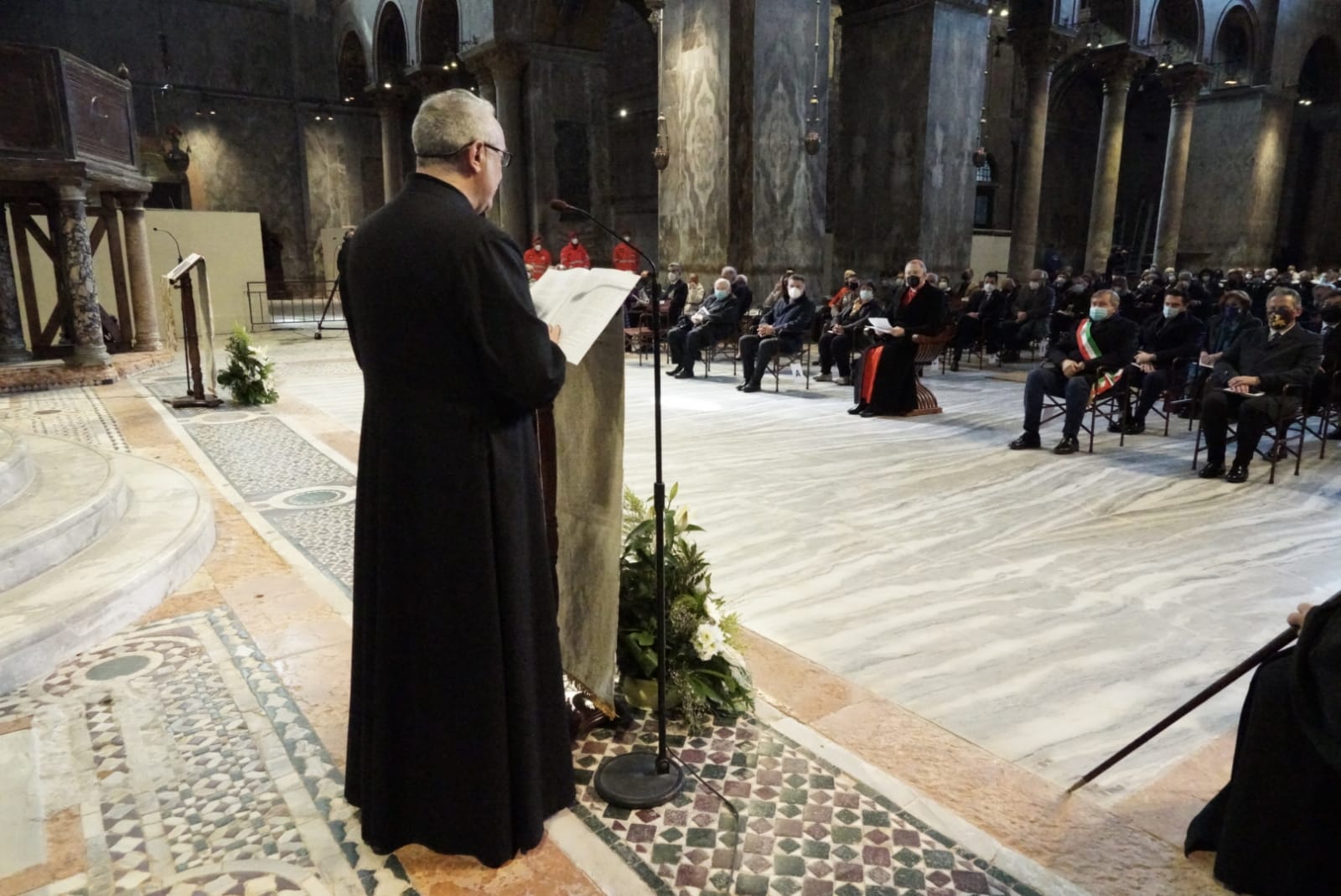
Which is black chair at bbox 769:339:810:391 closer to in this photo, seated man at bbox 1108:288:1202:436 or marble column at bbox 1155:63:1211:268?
seated man at bbox 1108:288:1202:436

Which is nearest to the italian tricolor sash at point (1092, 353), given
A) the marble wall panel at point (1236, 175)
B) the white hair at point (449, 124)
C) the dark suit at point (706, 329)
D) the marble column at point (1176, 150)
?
the dark suit at point (706, 329)

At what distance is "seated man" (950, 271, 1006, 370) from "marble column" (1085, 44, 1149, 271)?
8220mm

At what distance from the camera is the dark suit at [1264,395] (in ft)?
Result: 18.4

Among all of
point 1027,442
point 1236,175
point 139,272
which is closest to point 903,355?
point 1027,442

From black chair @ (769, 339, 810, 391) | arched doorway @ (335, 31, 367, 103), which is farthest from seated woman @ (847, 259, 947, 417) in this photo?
arched doorway @ (335, 31, 367, 103)

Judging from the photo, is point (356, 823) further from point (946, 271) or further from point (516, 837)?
point (946, 271)

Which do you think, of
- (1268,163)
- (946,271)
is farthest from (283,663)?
(1268,163)

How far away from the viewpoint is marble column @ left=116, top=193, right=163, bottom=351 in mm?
10609

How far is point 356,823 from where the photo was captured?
7.14 ft

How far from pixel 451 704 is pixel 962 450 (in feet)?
17.5

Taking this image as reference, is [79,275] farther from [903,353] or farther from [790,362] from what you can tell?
[903,353]

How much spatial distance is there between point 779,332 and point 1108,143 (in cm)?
1257

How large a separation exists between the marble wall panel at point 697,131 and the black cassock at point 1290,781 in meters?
10.4

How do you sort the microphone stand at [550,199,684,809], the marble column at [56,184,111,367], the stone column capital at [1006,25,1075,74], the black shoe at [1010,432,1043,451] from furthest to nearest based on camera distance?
the stone column capital at [1006,25,1075,74] → the marble column at [56,184,111,367] → the black shoe at [1010,432,1043,451] → the microphone stand at [550,199,684,809]
